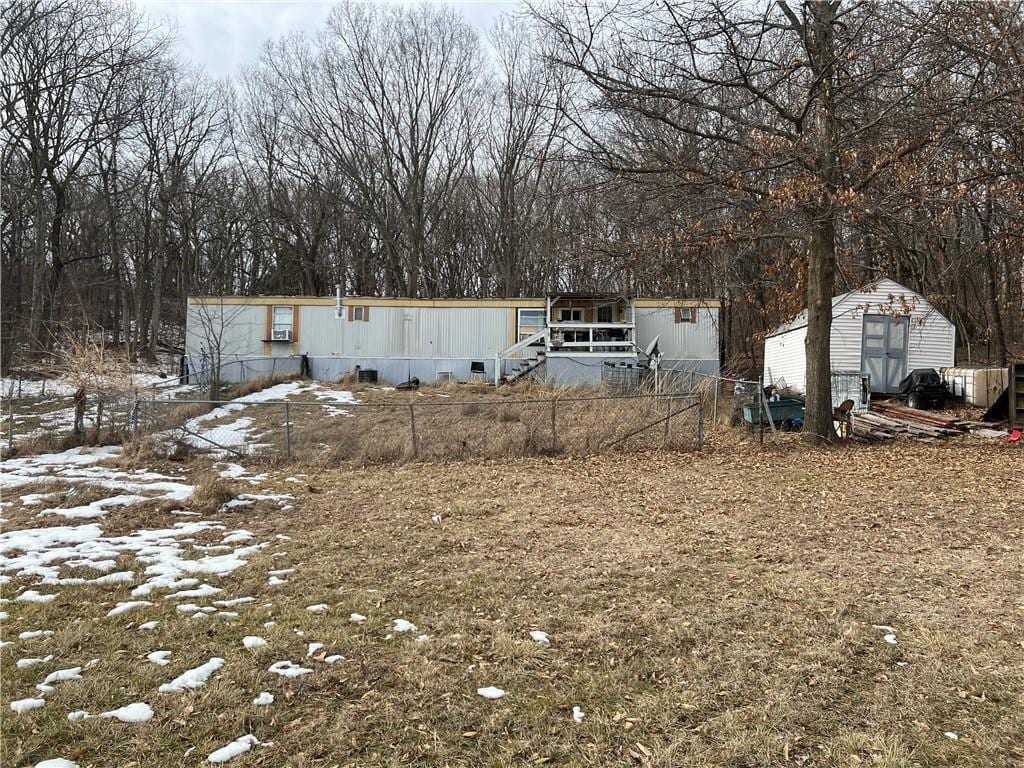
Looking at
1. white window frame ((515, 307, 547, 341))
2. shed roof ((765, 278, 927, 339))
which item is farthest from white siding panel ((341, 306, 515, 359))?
shed roof ((765, 278, 927, 339))

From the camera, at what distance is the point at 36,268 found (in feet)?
88.7

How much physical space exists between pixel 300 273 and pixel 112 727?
39.0 meters

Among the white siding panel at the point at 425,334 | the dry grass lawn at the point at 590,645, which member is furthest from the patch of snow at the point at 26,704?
the white siding panel at the point at 425,334

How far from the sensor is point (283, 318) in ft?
91.4

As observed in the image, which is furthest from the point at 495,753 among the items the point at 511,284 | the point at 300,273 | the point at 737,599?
the point at 300,273

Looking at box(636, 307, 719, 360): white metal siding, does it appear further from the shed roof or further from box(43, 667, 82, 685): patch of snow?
box(43, 667, 82, 685): patch of snow

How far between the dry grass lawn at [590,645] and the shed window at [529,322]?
2046 cm

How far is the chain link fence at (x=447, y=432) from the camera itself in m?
11.8

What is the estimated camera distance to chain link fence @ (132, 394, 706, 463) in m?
11.8

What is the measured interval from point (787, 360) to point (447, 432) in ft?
46.6

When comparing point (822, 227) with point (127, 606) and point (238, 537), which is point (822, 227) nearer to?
point (238, 537)

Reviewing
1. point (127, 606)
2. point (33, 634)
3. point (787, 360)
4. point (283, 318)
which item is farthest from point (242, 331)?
point (33, 634)

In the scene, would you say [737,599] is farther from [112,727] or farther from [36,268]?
[36,268]

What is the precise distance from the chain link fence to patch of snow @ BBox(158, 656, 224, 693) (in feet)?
26.2
